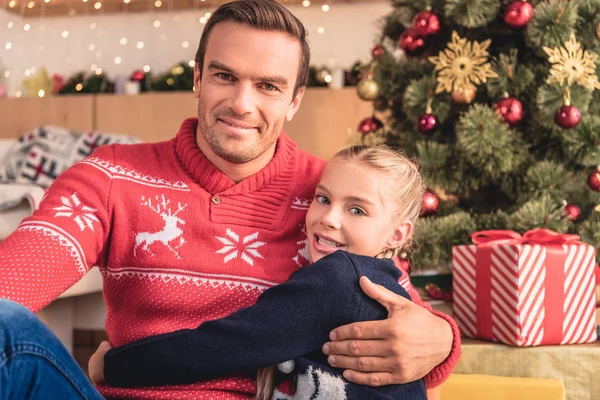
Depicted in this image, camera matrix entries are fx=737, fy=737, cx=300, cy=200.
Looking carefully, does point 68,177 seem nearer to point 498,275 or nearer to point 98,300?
point 498,275

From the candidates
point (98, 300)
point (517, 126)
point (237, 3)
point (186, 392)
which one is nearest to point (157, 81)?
point (98, 300)

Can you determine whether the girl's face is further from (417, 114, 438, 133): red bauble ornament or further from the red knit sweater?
(417, 114, 438, 133): red bauble ornament

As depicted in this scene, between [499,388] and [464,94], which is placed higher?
[464,94]

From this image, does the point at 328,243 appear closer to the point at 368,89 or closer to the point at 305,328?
the point at 305,328

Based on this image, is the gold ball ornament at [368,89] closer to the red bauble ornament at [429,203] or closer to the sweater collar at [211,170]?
the red bauble ornament at [429,203]

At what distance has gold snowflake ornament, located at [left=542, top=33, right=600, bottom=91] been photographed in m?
1.89

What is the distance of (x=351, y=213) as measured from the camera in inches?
51.4

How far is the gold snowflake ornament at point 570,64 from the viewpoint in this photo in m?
1.89

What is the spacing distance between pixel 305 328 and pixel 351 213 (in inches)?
9.9

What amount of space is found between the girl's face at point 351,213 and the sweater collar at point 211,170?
14 centimetres

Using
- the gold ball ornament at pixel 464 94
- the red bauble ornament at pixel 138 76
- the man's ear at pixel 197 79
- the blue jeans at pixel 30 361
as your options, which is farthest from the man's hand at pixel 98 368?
the red bauble ornament at pixel 138 76

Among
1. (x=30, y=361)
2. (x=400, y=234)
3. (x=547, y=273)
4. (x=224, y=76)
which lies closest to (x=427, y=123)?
(x=547, y=273)

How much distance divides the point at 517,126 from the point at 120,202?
3.91 feet

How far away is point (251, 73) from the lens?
1.35 meters
